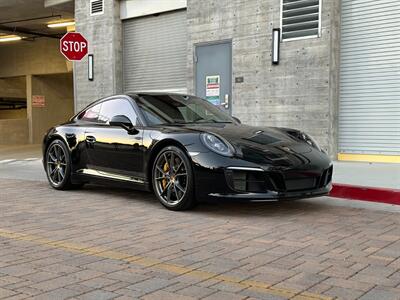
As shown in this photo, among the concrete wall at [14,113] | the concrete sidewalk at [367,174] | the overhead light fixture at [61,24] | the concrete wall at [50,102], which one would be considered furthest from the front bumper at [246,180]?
the concrete wall at [14,113]

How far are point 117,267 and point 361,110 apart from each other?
7.61 metres

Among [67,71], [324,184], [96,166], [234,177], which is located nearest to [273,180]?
[234,177]

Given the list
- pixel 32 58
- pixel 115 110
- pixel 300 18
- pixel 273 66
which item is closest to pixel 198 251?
pixel 115 110

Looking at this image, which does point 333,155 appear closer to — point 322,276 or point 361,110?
point 361,110

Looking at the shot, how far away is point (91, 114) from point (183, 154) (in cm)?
230

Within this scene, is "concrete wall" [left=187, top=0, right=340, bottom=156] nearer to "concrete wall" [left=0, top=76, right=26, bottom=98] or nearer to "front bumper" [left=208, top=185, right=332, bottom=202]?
"front bumper" [left=208, top=185, right=332, bottom=202]

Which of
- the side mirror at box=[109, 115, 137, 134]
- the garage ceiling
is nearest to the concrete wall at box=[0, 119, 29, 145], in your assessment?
the garage ceiling

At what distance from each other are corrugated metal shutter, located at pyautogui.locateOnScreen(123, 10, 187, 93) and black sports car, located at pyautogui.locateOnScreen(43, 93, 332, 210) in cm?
624

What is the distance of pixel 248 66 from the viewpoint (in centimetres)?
1143

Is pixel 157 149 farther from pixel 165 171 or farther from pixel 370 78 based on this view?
pixel 370 78

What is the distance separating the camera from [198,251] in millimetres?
4340

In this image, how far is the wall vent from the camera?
585 inches

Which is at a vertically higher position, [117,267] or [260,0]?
[260,0]

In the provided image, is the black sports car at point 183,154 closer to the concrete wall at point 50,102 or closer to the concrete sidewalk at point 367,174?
the concrete sidewalk at point 367,174
